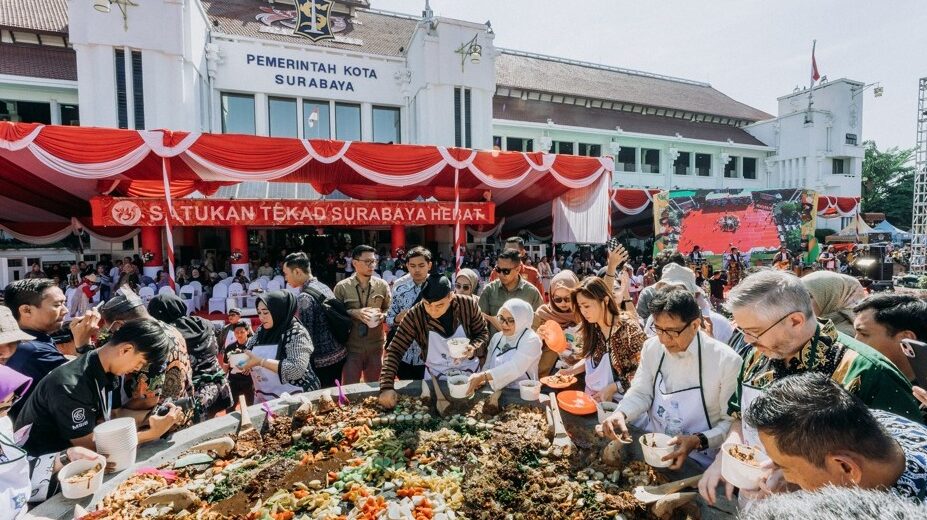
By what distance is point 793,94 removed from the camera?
23234mm

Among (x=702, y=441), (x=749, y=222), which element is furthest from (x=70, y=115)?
(x=749, y=222)

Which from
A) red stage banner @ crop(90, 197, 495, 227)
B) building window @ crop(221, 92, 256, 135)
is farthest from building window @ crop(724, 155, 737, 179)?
building window @ crop(221, 92, 256, 135)

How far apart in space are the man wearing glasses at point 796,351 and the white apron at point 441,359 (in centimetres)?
176

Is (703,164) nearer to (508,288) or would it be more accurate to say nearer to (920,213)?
(920,213)

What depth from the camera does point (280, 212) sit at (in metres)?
9.22

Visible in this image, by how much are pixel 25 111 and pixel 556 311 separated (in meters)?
16.1

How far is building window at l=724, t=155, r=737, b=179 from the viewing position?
21.9 m

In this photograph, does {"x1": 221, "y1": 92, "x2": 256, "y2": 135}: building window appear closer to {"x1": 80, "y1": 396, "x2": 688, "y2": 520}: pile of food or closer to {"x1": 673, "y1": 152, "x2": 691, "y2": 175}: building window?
{"x1": 80, "y1": 396, "x2": 688, "y2": 520}: pile of food

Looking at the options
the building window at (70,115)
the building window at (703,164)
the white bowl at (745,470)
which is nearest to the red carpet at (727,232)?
the building window at (703,164)

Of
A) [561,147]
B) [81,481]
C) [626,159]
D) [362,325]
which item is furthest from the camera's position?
[626,159]

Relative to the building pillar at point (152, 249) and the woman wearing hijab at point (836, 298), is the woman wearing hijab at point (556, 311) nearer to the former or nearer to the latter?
the woman wearing hijab at point (836, 298)

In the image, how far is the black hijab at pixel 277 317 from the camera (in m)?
3.06

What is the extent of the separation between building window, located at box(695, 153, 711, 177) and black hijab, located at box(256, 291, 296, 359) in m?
22.5

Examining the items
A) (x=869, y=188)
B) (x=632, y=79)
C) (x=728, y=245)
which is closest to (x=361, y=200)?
(x=728, y=245)
